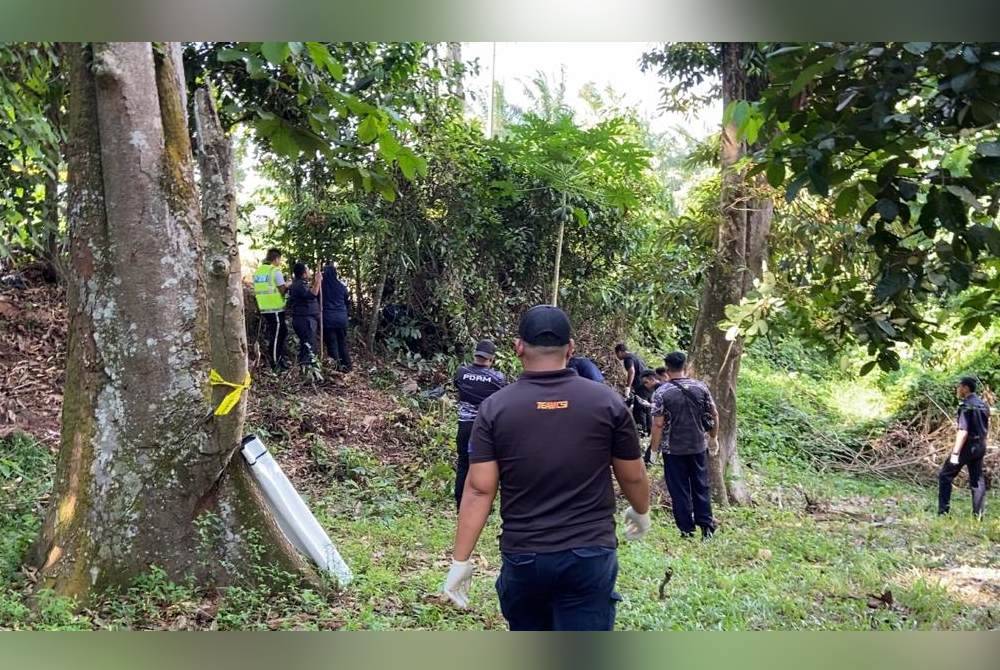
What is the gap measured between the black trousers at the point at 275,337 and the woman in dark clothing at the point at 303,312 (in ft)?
0.35

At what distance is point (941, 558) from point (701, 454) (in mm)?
1515

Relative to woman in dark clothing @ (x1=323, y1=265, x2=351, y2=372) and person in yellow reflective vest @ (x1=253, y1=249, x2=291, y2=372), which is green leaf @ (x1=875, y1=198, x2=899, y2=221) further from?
woman in dark clothing @ (x1=323, y1=265, x2=351, y2=372)

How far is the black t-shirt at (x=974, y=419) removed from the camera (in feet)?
18.0

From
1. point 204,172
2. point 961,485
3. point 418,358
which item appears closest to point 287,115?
point 204,172

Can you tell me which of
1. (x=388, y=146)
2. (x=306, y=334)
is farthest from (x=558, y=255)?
(x=388, y=146)

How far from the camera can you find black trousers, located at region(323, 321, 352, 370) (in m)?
6.73

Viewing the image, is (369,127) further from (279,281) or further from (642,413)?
(642,413)

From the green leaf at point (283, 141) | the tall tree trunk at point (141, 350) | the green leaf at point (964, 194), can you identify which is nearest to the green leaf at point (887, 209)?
the green leaf at point (964, 194)

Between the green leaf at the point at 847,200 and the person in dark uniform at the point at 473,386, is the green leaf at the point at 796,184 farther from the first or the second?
the person in dark uniform at the point at 473,386

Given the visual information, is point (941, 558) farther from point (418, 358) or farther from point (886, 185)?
point (418, 358)

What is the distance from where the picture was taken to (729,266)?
5.67 m

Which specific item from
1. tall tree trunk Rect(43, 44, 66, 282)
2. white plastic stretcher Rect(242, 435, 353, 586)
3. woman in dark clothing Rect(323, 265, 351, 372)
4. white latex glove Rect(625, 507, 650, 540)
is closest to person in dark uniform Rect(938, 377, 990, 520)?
white latex glove Rect(625, 507, 650, 540)

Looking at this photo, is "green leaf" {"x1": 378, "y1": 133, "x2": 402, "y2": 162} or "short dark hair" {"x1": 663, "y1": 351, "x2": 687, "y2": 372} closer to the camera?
"green leaf" {"x1": 378, "y1": 133, "x2": 402, "y2": 162}

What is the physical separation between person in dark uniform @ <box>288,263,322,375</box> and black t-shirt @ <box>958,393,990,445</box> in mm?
4747
